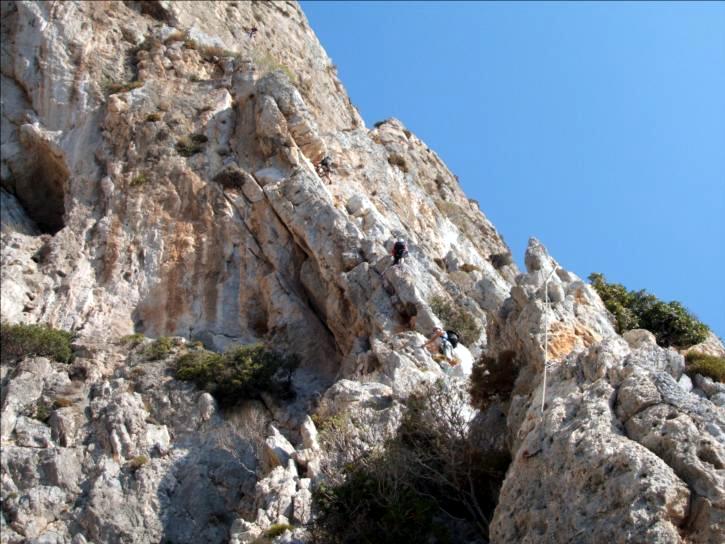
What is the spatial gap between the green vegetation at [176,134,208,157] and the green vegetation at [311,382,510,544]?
17485 mm

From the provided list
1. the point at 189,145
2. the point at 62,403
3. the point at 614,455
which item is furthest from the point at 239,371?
the point at 614,455

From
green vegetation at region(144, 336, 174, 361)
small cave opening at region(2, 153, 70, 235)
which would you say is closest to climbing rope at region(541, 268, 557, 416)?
green vegetation at region(144, 336, 174, 361)

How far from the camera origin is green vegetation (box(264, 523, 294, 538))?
17750 millimetres

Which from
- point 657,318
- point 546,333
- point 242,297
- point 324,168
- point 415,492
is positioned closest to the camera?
point 415,492

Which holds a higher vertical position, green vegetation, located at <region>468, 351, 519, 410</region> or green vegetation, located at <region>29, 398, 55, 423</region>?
green vegetation, located at <region>468, 351, 519, 410</region>

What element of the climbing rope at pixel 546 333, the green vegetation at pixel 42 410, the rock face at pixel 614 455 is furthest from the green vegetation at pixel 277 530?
the green vegetation at pixel 42 410

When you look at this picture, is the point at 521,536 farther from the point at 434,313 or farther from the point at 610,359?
the point at 434,313

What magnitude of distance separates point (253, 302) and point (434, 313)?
5.96 meters

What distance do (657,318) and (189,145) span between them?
17.4m

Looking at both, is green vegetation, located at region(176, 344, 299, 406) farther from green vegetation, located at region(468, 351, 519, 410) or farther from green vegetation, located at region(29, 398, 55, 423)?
green vegetation, located at region(468, 351, 519, 410)

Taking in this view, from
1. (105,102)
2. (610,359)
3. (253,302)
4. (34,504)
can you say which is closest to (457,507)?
(610,359)

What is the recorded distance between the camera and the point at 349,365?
25766mm

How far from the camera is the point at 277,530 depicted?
17828 mm

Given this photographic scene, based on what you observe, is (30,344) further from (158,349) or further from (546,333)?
(546,333)
